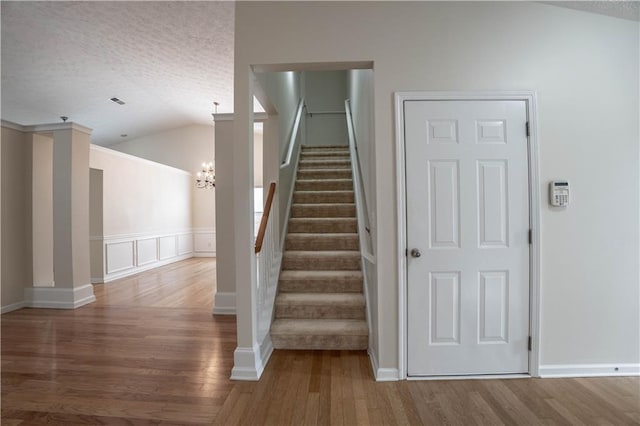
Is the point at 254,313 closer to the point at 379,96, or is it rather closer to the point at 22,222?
the point at 379,96

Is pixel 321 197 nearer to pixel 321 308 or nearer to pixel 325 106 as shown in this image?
pixel 321 308

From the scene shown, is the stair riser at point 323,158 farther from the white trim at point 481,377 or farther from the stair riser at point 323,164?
the white trim at point 481,377

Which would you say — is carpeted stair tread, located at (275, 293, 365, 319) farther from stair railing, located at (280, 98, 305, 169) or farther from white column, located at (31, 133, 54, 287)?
white column, located at (31, 133, 54, 287)

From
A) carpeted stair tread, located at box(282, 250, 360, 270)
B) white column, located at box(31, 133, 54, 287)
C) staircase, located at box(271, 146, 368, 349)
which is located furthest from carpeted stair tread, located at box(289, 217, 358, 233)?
white column, located at box(31, 133, 54, 287)

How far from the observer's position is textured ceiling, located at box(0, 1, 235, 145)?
383 cm

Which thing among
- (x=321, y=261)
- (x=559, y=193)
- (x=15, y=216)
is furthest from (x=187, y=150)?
(x=559, y=193)

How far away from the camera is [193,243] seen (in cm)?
940

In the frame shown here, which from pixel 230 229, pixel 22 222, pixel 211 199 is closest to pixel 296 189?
pixel 230 229

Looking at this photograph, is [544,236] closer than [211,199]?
Yes

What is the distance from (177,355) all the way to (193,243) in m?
7.05

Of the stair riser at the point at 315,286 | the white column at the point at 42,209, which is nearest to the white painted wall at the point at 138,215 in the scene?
the white column at the point at 42,209

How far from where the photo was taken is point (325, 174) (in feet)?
16.1

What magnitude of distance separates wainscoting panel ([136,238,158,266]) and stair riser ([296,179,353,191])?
454cm

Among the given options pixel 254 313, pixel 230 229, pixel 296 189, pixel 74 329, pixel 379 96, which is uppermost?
pixel 379 96
